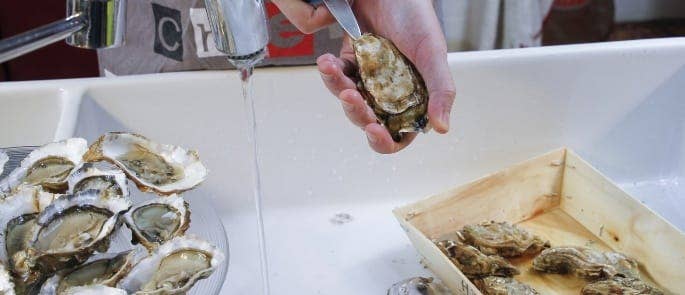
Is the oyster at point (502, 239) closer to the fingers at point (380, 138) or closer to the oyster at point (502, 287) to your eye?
the oyster at point (502, 287)

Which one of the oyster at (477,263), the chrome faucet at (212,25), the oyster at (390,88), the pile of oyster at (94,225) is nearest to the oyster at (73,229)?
the pile of oyster at (94,225)

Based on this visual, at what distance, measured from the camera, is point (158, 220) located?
0.73 m

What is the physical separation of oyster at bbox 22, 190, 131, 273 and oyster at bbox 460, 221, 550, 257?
16.9 inches

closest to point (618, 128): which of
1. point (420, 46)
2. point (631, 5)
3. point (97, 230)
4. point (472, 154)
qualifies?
point (472, 154)

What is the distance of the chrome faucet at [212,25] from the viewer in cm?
58

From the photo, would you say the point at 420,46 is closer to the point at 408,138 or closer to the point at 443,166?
the point at 408,138

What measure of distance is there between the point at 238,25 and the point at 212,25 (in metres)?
0.03

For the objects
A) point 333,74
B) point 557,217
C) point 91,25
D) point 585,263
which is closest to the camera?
point 91,25

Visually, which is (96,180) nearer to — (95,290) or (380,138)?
(95,290)

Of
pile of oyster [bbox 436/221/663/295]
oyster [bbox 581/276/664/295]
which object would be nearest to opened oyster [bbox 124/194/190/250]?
pile of oyster [bbox 436/221/663/295]

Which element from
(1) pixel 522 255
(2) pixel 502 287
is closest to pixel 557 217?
(1) pixel 522 255

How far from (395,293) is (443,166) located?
10.5 inches

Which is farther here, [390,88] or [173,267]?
[390,88]

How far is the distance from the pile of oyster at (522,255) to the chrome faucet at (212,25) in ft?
1.34
